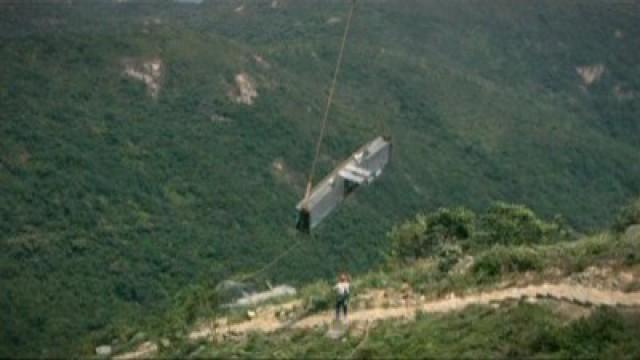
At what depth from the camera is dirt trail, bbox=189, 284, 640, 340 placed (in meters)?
26.2

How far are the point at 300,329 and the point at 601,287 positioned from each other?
8.00 metres

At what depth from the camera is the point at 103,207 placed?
74500 millimetres

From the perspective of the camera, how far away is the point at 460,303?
1108 inches

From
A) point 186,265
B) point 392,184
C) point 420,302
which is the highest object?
point 420,302

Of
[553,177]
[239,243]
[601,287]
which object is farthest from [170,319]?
[553,177]

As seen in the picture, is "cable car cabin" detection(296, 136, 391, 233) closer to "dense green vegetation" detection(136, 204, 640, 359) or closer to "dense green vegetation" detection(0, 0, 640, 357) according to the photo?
"dense green vegetation" detection(136, 204, 640, 359)

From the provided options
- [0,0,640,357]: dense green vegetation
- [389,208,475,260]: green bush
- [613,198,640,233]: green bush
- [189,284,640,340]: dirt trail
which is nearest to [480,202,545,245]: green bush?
[389,208,475,260]: green bush

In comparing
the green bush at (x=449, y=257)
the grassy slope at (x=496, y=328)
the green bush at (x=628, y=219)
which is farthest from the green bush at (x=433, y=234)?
the grassy slope at (x=496, y=328)

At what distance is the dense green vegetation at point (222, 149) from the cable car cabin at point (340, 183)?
8546 mm

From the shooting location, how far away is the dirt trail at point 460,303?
2625 centimetres

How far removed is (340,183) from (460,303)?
5.65m

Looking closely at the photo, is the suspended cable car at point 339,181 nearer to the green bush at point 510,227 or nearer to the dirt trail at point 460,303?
the dirt trail at point 460,303

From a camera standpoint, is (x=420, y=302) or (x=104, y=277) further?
(x=104, y=277)

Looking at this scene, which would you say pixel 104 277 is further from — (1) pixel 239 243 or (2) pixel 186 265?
(1) pixel 239 243
